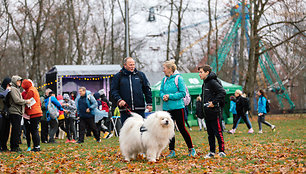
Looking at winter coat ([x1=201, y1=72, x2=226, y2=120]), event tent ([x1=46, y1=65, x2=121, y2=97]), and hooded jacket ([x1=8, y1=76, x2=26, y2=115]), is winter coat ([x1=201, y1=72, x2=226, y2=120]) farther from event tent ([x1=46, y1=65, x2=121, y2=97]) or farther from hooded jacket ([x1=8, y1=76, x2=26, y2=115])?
event tent ([x1=46, y1=65, x2=121, y2=97])

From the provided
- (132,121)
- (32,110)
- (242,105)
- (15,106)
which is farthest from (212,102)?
(242,105)

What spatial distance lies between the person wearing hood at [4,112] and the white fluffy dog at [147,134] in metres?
4.35

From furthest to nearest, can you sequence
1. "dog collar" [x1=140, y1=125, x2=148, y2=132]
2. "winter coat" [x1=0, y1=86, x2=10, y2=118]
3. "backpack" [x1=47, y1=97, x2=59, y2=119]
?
"backpack" [x1=47, y1=97, x2=59, y2=119] < "winter coat" [x1=0, y1=86, x2=10, y2=118] < "dog collar" [x1=140, y1=125, x2=148, y2=132]

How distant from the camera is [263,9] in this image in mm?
28484

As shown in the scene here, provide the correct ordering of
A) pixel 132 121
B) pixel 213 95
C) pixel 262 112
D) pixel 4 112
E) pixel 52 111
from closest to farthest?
pixel 132 121
pixel 213 95
pixel 4 112
pixel 52 111
pixel 262 112

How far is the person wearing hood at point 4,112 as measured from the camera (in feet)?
35.5

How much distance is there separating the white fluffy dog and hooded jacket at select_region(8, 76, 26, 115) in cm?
384

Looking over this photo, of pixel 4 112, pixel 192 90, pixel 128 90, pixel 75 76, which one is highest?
pixel 75 76

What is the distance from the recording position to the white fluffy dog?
24.7 ft

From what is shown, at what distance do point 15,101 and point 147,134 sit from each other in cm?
458

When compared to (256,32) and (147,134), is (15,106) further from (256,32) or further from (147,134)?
(256,32)

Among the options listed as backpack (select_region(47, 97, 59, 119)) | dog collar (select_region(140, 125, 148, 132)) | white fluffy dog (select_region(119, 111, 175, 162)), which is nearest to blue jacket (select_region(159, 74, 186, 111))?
white fluffy dog (select_region(119, 111, 175, 162))

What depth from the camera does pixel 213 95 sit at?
832cm

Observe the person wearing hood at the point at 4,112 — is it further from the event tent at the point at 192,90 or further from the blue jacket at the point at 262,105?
the event tent at the point at 192,90
